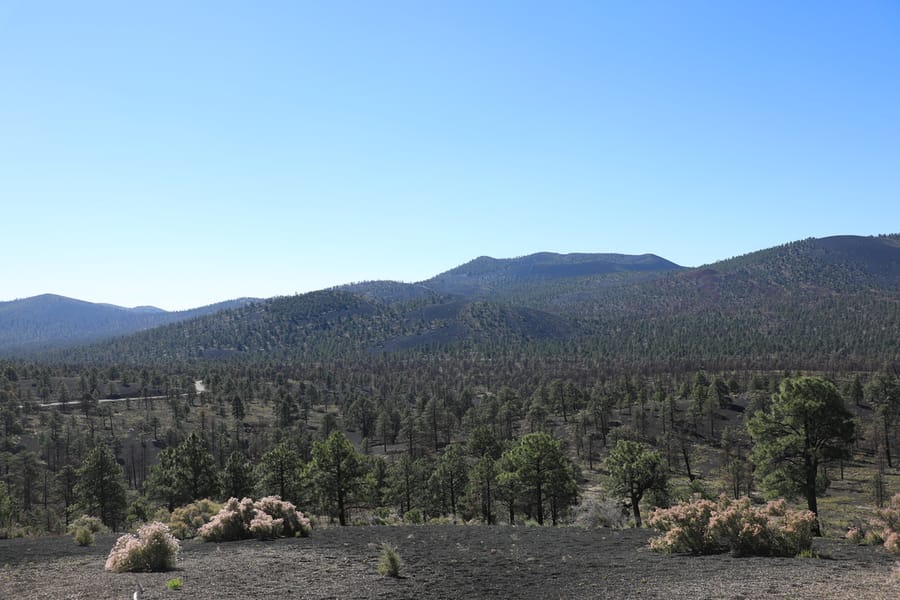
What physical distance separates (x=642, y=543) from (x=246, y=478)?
1514 inches

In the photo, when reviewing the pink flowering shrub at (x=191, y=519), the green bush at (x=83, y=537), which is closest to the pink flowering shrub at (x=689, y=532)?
the pink flowering shrub at (x=191, y=519)

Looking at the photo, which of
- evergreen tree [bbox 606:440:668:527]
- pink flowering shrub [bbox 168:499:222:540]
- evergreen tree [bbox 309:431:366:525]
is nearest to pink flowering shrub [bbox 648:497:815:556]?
pink flowering shrub [bbox 168:499:222:540]

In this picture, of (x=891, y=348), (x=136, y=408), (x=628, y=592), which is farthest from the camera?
(x=891, y=348)

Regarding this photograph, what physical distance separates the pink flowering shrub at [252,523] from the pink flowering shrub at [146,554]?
5109 millimetres

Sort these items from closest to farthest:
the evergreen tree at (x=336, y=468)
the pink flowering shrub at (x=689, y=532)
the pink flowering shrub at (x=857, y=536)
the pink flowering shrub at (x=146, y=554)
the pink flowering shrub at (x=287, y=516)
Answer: the pink flowering shrub at (x=146, y=554)
the pink flowering shrub at (x=689, y=532)
the pink flowering shrub at (x=857, y=536)
the pink flowering shrub at (x=287, y=516)
the evergreen tree at (x=336, y=468)

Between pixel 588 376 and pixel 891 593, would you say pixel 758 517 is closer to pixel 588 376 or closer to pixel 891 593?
pixel 891 593

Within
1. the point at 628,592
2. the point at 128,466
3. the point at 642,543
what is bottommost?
the point at 128,466

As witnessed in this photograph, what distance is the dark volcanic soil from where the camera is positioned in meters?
13.7

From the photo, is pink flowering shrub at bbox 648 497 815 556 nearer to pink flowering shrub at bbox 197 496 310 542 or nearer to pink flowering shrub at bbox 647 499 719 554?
pink flowering shrub at bbox 647 499 719 554

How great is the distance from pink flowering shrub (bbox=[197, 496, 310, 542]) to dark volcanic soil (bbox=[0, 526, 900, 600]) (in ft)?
3.10

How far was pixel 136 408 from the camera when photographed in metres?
148

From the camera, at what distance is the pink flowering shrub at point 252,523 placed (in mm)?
→ 21844

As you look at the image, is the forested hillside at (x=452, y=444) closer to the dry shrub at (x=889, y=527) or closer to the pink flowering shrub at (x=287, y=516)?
the dry shrub at (x=889, y=527)

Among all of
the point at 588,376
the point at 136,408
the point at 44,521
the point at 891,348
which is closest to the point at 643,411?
the point at 588,376
